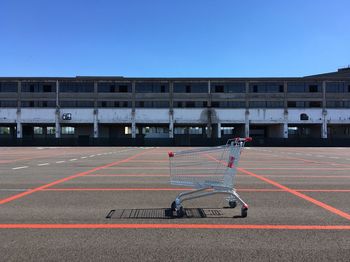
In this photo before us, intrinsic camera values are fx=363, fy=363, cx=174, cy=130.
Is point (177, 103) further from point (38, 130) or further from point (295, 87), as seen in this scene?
point (38, 130)

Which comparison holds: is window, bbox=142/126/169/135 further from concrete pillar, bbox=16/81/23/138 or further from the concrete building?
concrete pillar, bbox=16/81/23/138

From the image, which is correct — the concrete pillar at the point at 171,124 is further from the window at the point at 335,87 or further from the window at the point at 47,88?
the window at the point at 335,87

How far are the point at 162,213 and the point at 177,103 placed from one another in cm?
6089

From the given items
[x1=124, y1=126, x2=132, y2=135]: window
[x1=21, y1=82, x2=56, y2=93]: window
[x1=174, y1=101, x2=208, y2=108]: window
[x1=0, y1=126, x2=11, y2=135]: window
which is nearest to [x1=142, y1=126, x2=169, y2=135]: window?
[x1=124, y1=126, x2=132, y2=135]: window

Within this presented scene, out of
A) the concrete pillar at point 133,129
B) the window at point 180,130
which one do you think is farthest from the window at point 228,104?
the concrete pillar at point 133,129

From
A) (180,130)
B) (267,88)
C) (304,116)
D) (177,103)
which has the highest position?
(267,88)

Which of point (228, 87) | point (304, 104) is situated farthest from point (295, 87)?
point (228, 87)

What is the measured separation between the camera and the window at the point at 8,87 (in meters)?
66.9

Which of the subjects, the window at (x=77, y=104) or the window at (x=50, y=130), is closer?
the window at (x=77, y=104)

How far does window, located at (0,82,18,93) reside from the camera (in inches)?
2635

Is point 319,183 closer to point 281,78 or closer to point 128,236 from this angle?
point 128,236

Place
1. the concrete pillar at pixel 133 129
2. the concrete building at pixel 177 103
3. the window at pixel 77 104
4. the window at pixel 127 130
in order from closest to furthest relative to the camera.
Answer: the concrete pillar at pixel 133 129 < the concrete building at pixel 177 103 < the window at pixel 77 104 < the window at pixel 127 130

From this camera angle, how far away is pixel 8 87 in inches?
2640

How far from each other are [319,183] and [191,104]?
56775 mm
